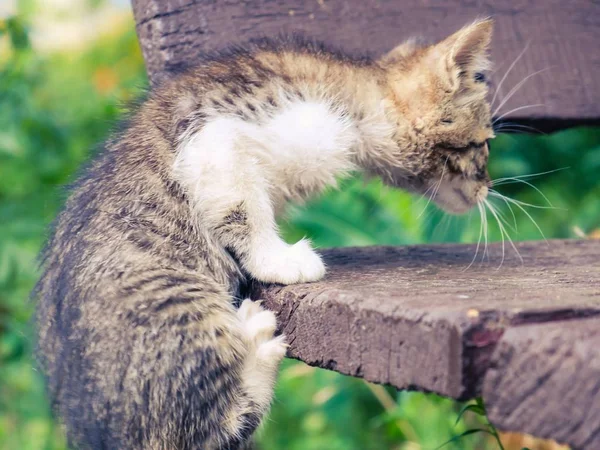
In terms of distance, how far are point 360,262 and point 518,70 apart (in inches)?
38.9

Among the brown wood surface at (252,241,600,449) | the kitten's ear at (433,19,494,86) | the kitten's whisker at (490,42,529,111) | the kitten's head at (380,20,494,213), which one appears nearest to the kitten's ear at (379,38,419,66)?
the kitten's head at (380,20,494,213)

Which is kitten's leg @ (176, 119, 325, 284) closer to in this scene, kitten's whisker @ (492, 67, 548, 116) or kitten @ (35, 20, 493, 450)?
kitten @ (35, 20, 493, 450)

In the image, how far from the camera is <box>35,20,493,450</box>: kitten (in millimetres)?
1691

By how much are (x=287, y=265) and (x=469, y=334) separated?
0.73 m

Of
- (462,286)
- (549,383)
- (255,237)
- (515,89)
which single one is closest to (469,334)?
(549,383)

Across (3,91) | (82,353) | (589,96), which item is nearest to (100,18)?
(3,91)

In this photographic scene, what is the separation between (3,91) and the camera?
3127 mm

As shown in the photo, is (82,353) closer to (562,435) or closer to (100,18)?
(562,435)

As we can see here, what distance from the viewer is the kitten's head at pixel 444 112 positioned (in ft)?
7.25

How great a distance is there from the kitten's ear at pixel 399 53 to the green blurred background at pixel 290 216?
0.43 meters

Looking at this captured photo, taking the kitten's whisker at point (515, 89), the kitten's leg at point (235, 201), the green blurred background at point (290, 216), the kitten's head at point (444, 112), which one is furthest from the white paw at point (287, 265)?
the kitten's whisker at point (515, 89)

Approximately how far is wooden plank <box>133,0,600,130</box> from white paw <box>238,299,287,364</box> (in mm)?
935

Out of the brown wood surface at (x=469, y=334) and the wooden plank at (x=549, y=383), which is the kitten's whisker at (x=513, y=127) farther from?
the wooden plank at (x=549, y=383)

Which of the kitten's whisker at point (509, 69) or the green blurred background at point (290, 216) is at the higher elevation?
the kitten's whisker at point (509, 69)
